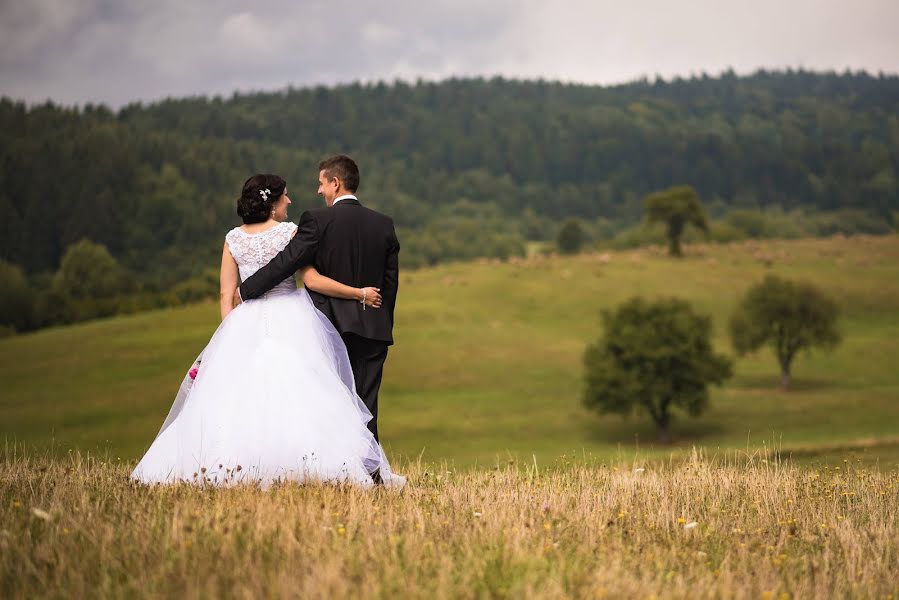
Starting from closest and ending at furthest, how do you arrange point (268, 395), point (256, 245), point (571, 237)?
point (268, 395)
point (256, 245)
point (571, 237)

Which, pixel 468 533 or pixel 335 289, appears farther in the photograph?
pixel 335 289

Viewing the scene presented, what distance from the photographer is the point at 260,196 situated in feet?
31.9

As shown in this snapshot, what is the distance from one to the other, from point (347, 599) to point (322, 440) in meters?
3.91

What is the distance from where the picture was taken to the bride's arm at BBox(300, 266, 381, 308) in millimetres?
9641

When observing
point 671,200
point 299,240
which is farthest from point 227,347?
point 671,200

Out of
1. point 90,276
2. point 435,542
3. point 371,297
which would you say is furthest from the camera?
point 90,276

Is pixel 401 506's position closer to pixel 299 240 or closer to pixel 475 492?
pixel 475 492

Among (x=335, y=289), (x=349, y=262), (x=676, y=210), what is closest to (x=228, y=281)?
(x=335, y=289)

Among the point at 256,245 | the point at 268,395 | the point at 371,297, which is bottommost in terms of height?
the point at 268,395

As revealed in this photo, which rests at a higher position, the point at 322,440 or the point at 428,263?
the point at 428,263

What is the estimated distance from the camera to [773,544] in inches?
283

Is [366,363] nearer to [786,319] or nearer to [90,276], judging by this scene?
[786,319]

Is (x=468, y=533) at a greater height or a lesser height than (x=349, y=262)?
lesser

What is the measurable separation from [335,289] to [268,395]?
1.28 metres
